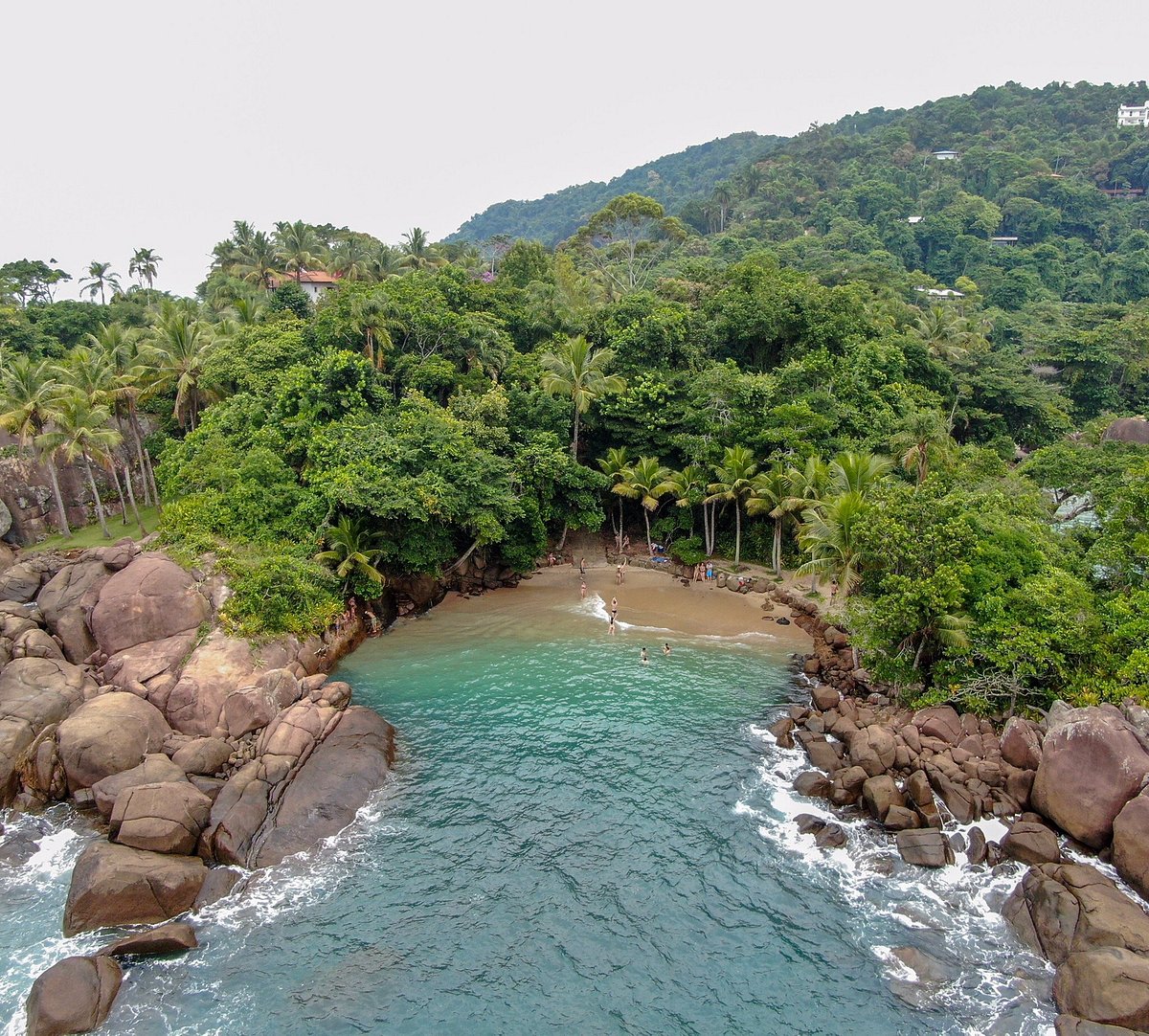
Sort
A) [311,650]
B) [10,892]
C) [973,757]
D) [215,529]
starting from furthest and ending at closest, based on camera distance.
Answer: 1. [215,529]
2. [311,650]
3. [973,757]
4. [10,892]

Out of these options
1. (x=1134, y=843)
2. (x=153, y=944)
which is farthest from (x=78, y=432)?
(x=1134, y=843)

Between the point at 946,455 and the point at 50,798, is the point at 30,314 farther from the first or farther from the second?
the point at 946,455

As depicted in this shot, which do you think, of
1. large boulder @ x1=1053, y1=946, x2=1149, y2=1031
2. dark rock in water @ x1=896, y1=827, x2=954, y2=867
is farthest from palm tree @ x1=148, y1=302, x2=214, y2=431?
large boulder @ x1=1053, y1=946, x2=1149, y2=1031

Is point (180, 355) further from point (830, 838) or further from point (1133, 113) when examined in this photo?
point (1133, 113)

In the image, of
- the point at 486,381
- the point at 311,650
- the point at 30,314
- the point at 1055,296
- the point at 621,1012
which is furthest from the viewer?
the point at 1055,296

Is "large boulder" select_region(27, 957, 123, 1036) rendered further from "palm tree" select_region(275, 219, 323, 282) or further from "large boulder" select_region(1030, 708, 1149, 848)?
"palm tree" select_region(275, 219, 323, 282)

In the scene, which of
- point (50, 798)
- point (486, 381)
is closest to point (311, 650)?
point (50, 798)

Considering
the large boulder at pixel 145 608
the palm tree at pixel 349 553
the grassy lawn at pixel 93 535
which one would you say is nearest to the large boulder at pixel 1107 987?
the palm tree at pixel 349 553

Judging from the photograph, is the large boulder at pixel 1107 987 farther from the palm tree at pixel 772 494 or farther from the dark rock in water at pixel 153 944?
the palm tree at pixel 772 494
